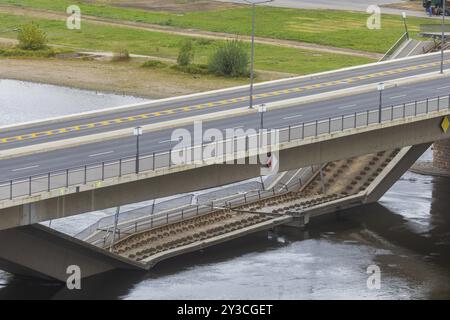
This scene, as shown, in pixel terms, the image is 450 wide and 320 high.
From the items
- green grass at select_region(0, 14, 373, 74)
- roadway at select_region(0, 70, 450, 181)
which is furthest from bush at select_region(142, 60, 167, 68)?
roadway at select_region(0, 70, 450, 181)

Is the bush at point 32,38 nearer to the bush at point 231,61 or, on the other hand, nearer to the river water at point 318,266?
the bush at point 231,61

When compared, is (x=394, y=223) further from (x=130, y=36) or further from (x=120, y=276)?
(x=130, y=36)

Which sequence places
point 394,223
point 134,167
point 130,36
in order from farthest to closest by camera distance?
1. point 130,36
2. point 394,223
3. point 134,167

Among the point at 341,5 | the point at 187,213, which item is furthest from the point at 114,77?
the point at 187,213

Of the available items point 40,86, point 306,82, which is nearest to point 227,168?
point 306,82

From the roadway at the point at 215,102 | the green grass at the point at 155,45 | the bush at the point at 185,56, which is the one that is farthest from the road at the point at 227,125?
the bush at the point at 185,56

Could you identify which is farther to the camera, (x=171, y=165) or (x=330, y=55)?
(x=330, y=55)

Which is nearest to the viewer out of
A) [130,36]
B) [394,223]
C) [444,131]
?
[444,131]
